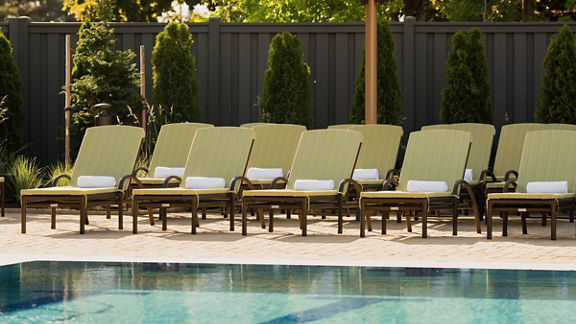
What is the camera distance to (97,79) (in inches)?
579

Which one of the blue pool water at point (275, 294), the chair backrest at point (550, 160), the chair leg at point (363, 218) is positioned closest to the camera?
the blue pool water at point (275, 294)

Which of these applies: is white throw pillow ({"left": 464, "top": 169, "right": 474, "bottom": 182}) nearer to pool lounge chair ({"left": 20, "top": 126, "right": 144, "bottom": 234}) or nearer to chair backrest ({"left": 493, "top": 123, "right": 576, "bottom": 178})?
chair backrest ({"left": 493, "top": 123, "right": 576, "bottom": 178})

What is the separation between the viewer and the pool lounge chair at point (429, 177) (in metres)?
10.0

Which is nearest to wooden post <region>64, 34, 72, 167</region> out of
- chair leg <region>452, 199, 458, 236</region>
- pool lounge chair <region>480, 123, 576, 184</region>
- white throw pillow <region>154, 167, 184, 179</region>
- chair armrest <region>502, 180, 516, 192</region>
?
white throw pillow <region>154, 167, 184, 179</region>

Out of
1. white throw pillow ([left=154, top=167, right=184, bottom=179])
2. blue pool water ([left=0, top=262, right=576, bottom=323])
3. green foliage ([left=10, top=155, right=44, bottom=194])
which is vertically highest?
white throw pillow ([left=154, top=167, right=184, bottom=179])

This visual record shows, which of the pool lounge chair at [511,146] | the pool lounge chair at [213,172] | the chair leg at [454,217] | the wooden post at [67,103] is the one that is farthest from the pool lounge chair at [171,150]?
the chair leg at [454,217]

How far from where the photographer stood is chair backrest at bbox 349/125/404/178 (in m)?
12.5

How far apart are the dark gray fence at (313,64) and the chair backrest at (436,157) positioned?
4565mm

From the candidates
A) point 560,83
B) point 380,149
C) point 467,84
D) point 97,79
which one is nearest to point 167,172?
point 380,149

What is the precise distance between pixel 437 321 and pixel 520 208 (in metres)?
4.52

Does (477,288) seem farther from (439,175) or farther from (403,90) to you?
(403,90)

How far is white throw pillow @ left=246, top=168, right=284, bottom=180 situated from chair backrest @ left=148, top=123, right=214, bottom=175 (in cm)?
79

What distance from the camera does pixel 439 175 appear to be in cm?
1082

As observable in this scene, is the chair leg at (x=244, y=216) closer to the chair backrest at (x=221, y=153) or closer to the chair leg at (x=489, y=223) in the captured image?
the chair backrest at (x=221, y=153)
